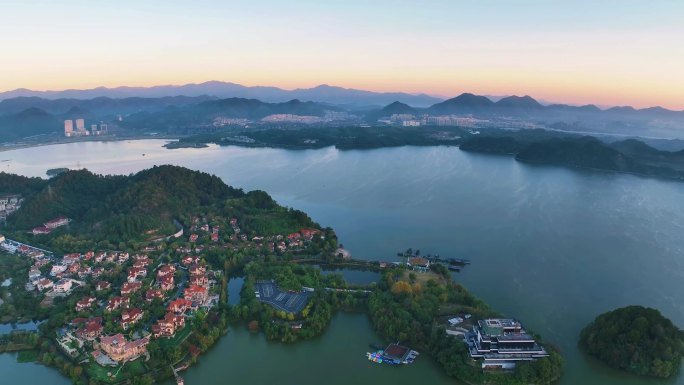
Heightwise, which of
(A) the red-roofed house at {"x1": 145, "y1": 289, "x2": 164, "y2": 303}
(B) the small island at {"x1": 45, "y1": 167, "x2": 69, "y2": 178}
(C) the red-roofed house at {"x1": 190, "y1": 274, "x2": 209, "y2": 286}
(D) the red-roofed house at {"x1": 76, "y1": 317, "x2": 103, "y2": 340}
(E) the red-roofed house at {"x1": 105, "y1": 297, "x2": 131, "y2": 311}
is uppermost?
(B) the small island at {"x1": 45, "y1": 167, "x2": 69, "y2": 178}

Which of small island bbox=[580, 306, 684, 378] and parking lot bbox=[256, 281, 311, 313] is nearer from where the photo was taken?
small island bbox=[580, 306, 684, 378]

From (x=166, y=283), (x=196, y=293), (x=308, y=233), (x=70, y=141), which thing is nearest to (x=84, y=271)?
(x=166, y=283)

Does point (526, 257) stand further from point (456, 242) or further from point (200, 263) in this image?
point (200, 263)

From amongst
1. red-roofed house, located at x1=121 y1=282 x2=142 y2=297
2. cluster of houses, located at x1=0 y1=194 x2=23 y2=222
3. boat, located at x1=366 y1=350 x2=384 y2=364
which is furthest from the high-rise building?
boat, located at x1=366 y1=350 x2=384 y2=364

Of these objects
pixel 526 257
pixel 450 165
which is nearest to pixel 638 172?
pixel 450 165

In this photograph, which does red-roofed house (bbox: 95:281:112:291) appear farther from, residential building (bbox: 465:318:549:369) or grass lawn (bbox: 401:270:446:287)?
residential building (bbox: 465:318:549:369)

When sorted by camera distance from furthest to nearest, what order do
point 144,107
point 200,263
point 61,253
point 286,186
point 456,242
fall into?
point 144,107 < point 286,186 < point 456,242 < point 61,253 < point 200,263

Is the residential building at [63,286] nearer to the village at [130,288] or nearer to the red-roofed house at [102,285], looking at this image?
the village at [130,288]

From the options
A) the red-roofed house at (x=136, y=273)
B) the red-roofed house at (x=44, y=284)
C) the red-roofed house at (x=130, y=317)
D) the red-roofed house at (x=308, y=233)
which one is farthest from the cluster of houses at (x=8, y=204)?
the red-roofed house at (x=308, y=233)
